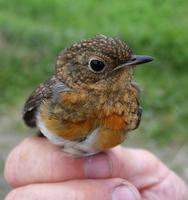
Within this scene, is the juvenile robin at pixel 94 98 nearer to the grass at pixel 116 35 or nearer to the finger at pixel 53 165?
the finger at pixel 53 165

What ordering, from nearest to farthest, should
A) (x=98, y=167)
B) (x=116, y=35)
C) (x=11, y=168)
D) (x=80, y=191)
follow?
(x=80, y=191), (x=98, y=167), (x=11, y=168), (x=116, y=35)

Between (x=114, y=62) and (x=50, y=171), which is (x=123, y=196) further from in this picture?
(x=114, y=62)

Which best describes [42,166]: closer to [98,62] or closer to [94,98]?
[94,98]

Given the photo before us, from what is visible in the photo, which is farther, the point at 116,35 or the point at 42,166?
the point at 116,35

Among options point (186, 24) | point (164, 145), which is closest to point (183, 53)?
point (186, 24)

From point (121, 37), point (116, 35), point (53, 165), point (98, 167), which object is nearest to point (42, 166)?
point (53, 165)

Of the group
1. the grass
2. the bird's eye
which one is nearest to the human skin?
the bird's eye

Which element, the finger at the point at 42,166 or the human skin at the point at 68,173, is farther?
the finger at the point at 42,166

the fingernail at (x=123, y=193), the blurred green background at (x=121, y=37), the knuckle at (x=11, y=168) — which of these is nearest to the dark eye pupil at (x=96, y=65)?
the fingernail at (x=123, y=193)
